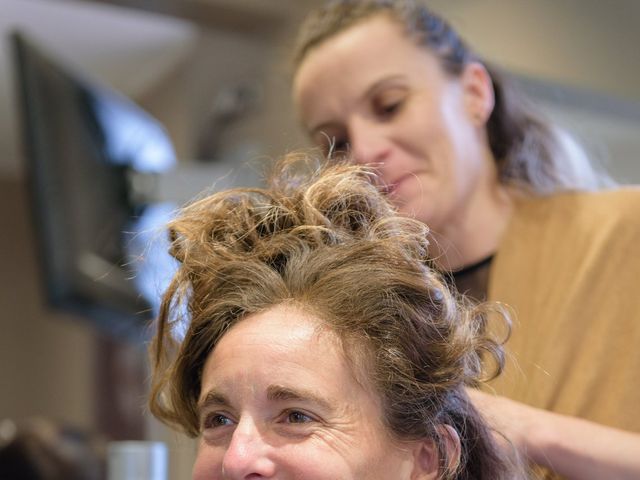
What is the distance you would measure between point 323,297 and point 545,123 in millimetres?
665

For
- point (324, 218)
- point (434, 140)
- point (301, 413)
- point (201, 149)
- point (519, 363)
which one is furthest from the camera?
→ point (201, 149)

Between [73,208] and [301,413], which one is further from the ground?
[301,413]

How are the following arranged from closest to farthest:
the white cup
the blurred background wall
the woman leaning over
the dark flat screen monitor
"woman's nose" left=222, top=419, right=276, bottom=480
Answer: "woman's nose" left=222, top=419, right=276, bottom=480 < the woman leaning over < the white cup < the dark flat screen monitor < the blurred background wall

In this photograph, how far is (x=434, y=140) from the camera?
4.16ft

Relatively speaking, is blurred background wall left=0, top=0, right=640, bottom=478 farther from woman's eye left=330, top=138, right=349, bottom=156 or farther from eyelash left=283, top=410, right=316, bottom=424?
eyelash left=283, top=410, right=316, bottom=424

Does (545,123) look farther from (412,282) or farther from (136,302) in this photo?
(136,302)

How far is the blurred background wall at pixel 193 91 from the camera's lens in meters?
2.80

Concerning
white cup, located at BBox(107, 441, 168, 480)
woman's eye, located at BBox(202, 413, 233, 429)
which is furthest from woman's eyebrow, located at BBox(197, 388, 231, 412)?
white cup, located at BBox(107, 441, 168, 480)

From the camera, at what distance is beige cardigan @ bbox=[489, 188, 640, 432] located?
3.71 ft

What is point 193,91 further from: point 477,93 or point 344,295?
point 344,295

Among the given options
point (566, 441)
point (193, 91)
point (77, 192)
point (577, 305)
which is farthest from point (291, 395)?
point (193, 91)

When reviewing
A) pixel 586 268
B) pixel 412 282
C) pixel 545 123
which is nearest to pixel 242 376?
pixel 412 282

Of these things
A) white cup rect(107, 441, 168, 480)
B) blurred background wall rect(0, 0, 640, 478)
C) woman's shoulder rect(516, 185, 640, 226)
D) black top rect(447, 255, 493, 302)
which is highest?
woman's shoulder rect(516, 185, 640, 226)

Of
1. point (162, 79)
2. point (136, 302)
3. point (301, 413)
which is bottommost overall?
point (162, 79)
